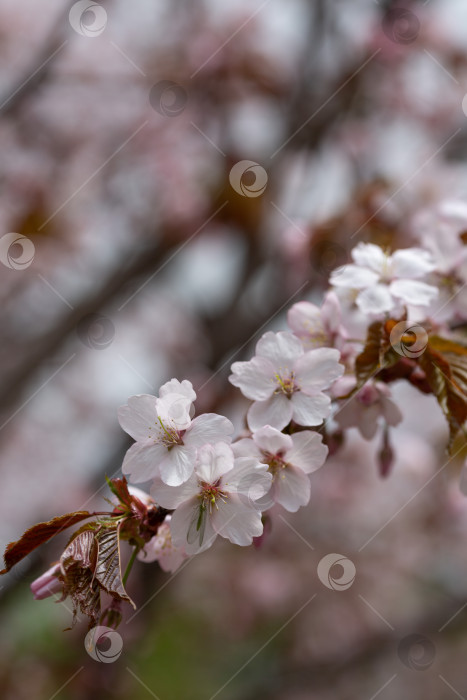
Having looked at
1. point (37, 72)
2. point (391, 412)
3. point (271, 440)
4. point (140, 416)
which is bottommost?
point (391, 412)

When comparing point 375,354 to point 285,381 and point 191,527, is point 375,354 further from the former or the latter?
point 191,527

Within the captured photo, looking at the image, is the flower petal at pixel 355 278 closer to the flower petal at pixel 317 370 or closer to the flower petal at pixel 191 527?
the flower petal at pixel 317 370

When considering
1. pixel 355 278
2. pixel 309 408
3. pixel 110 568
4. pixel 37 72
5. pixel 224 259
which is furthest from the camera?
pixel 224 259

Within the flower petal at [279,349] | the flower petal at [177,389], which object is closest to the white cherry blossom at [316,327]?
the flower petal at [279,349]

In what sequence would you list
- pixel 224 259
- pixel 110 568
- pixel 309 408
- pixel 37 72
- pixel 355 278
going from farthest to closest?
pixel 224 259, pixel 37 72, pixel 355 278, pixel 309 408, pixel 110 568

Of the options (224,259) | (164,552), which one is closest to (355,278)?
(164,552)

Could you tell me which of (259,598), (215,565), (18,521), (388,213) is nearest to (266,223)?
(388,213)

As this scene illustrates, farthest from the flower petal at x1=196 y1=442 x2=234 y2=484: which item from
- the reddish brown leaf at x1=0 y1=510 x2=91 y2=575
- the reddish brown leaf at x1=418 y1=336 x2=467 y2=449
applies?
the reddish brown leaf at x1=418 y1=336 x2=467 y2=449
